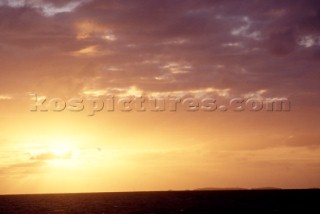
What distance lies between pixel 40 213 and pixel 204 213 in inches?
2115

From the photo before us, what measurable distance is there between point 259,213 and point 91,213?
46.3 m

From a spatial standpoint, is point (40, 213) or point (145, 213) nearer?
point (145, 213)

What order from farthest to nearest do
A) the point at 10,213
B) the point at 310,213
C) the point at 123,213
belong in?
the point at 10,213, the point at 123,213, the point at 310,213

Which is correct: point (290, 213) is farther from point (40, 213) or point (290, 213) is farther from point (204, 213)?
point (40, 213)

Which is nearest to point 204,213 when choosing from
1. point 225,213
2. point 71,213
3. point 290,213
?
point 225,213

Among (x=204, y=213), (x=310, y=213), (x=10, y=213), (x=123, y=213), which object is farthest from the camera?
(x=10, y=213)

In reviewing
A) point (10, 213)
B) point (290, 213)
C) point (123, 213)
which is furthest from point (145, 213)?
point (10, 213)

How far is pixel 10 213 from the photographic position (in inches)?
5153

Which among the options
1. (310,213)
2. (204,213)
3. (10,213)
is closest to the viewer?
(310,213)

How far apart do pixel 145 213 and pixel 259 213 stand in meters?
30.0

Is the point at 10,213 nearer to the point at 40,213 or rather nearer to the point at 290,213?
the point at 40,213

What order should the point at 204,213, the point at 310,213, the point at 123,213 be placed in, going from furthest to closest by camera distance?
the point at 123,213 → the point at 204,213 → the point at 310,213

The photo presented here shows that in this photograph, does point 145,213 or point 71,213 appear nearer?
point 145,213

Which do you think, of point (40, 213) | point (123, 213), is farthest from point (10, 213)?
point (123, 213)
